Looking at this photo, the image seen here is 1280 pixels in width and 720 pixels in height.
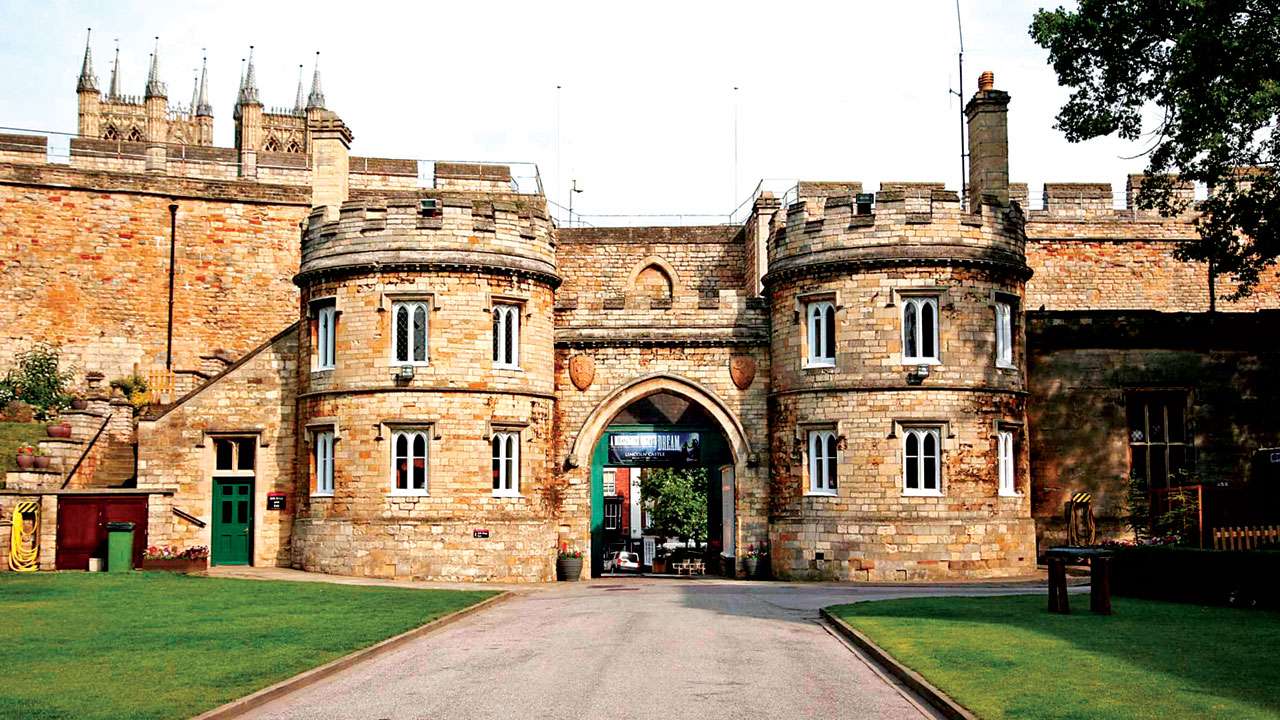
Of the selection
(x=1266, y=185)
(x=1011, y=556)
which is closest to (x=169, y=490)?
(x=1011, y=556)

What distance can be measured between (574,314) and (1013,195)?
730 inches

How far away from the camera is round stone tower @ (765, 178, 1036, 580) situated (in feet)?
95.3

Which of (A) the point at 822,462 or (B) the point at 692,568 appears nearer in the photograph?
(A) the point at 822,462

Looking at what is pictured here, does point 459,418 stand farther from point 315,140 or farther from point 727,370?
point 315,140

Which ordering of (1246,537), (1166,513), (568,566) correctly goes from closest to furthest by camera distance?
(1246,537)
(568,566)
(1166,513)

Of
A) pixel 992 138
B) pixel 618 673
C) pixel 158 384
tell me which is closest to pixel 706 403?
pixel 992 138

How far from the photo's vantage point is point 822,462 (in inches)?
1187

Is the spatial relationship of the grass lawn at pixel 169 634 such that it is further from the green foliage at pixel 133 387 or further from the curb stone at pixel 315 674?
the green foliage at pixel 133 387

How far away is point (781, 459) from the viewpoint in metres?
30.9

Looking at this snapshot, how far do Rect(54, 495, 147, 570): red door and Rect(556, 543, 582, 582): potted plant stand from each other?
958cm

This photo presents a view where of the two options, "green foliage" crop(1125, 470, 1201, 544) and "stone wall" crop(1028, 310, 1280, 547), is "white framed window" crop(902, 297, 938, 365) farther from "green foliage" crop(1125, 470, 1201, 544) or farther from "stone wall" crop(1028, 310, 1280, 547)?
"green foliage" crop(1125, 470, 1201, 544)

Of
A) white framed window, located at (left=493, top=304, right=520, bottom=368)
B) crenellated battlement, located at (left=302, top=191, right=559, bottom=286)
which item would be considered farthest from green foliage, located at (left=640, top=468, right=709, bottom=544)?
crenellated battlement, located at (left=302, top=191, right=559, bottom=286)

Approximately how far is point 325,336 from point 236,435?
10.9ft

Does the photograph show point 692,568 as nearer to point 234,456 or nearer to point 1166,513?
point 1166,513
